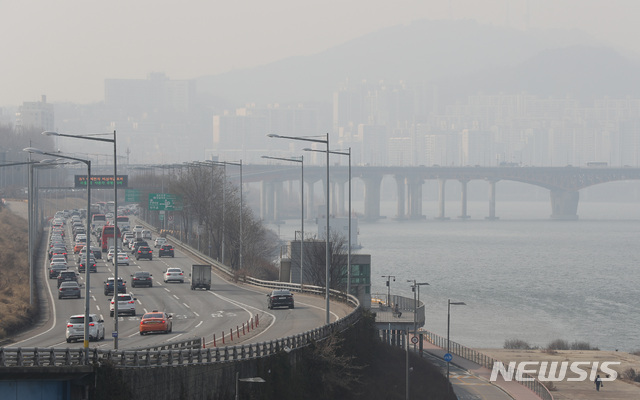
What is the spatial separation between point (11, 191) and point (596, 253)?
90.6m

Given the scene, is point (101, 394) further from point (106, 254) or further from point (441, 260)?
point (441, 260)

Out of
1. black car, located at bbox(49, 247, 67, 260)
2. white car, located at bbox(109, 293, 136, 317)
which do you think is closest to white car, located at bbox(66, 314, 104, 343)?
white car, located at bbox(109, 293, 136, 317)

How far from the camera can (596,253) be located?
16600 centimetres

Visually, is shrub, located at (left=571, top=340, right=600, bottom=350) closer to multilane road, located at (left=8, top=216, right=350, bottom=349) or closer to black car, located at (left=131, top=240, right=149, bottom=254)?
multilane road, located at (left=8, top=216, right=350, bottom=349)

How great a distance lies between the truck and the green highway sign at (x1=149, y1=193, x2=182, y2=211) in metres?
33.2

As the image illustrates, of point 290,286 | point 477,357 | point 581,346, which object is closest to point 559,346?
point 581,346

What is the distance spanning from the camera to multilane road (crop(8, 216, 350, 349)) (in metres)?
40.8

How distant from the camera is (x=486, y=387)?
60312mm

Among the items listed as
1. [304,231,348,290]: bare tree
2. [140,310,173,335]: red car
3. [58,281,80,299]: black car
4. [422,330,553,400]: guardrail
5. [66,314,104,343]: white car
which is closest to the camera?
[66,314,104,343]: white car

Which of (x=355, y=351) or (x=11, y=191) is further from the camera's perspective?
(x=11, y=191)

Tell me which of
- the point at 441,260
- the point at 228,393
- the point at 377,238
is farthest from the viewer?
the point at 377,238

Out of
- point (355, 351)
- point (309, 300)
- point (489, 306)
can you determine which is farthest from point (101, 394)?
point (489, 306)

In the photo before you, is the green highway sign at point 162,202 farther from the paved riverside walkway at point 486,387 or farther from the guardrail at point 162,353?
the guardrail at point 162,353

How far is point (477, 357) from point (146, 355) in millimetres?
44901
